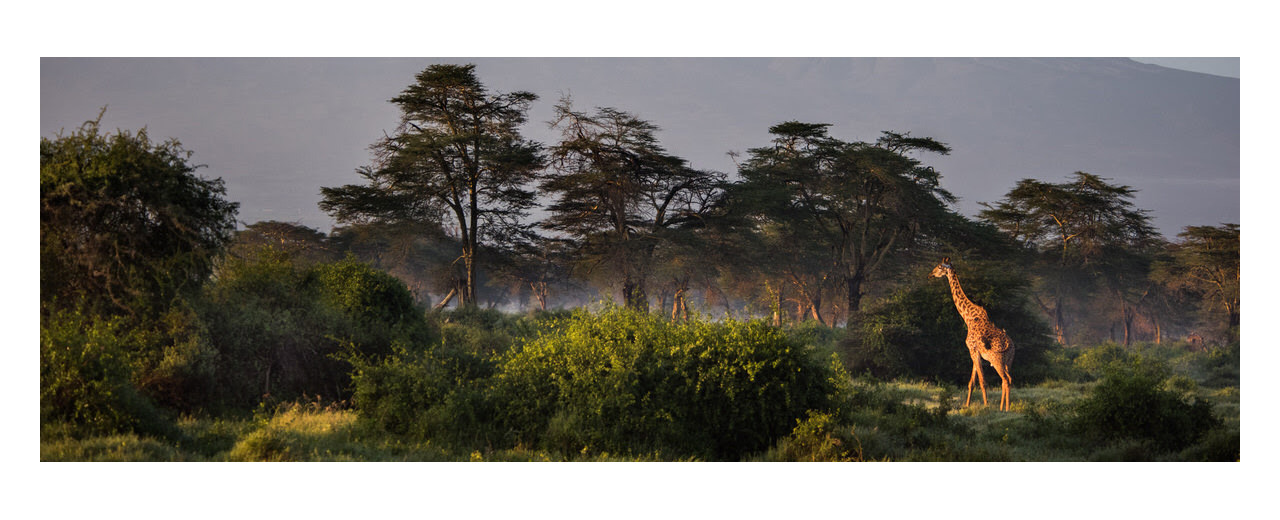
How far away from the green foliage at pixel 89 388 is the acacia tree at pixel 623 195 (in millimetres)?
12741

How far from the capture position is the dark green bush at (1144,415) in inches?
424

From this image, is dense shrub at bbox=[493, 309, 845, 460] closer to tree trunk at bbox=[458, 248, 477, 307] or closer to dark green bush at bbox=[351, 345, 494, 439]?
dark green bush at bbox=[351, 345, 494, 439]

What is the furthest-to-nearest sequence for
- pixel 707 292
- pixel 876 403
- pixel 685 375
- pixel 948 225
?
pixel 707 292, pixel 948 225, pixel 876 403, pixel 685 375

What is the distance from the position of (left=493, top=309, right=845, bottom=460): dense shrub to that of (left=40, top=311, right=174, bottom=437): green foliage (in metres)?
3.92

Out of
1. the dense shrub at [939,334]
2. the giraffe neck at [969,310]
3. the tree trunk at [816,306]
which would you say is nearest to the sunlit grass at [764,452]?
the giraffe neck at [969,310]

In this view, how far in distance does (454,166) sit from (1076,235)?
51.3 ft

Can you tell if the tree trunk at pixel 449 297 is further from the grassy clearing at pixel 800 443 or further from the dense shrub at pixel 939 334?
the grassy clearing at pixel 800 443

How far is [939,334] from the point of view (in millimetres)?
18219

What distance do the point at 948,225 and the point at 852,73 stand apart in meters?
6.60

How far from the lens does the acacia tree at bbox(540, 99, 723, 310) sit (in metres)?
22.0

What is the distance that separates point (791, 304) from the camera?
91.5 feet

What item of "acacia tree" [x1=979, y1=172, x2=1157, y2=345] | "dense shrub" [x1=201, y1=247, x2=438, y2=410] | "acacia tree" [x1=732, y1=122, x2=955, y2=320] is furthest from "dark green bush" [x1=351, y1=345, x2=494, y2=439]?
Result: "acacia tree" [x1=979, y1=172, x2=1157, y2=345]
